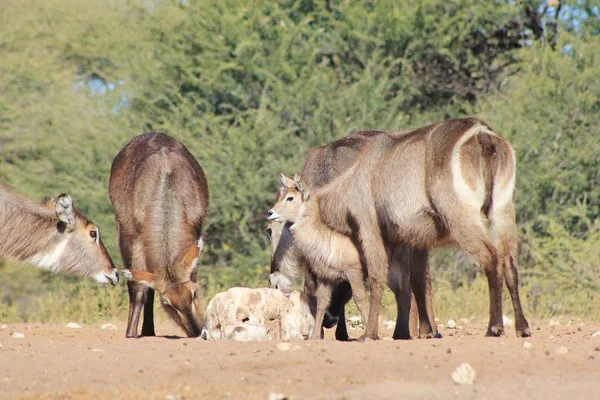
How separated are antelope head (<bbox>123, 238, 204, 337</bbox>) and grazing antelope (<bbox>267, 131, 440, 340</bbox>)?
31.7 inches

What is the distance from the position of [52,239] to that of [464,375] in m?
4.94

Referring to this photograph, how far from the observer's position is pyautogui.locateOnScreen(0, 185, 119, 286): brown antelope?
9.06 metres

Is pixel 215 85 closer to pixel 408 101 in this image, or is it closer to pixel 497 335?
pixel 408 101

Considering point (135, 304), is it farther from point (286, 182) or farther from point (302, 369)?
point (302, 369)

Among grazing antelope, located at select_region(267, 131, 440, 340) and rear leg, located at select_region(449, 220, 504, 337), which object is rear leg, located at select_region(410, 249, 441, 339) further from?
rear leg, located at select_region(449, 220, 504, 337)

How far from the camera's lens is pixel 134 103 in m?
18.2

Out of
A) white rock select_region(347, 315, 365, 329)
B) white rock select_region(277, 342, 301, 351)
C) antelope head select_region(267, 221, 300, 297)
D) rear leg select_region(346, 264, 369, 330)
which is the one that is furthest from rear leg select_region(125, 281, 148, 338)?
white rock select_region(347, 315, 365, 329)

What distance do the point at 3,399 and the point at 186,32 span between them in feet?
43.3

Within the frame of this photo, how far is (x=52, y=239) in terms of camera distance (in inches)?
361

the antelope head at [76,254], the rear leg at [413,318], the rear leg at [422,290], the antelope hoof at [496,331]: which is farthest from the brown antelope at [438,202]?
the antelope head at [76,254]

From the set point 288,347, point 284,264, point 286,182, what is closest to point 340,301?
point 284,264

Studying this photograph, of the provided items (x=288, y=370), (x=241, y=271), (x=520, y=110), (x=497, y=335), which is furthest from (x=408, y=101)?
(x=288, y=370)

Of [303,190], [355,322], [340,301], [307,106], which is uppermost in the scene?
[307,106]

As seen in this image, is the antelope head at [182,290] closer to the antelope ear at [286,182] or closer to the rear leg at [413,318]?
the antelope ear at [286,182]
